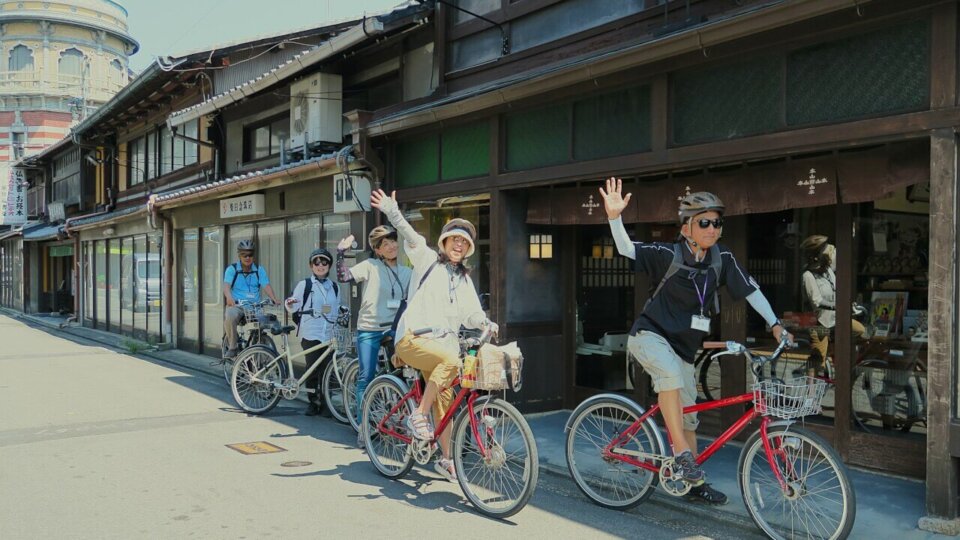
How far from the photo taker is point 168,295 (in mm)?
18219

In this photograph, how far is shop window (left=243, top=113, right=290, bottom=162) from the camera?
15008mm

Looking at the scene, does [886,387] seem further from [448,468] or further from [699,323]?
[448,468]

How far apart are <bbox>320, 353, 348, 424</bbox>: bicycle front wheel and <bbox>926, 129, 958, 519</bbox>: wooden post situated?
563cm

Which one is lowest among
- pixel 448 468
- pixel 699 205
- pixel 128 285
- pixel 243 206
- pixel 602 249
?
pixel 448 468

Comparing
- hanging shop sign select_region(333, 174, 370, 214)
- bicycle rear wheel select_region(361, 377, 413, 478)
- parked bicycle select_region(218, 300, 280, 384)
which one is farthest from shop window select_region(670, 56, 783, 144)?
parked bicycle select_region(218, 300, 280, 384)

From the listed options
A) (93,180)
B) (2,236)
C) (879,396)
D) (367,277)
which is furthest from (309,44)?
(2,236)

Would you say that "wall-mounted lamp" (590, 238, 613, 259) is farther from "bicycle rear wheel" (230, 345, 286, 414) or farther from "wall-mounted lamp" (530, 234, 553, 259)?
"bicycle rear wheel" (230, 345, 286, 414)

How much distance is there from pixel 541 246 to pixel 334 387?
113 inches

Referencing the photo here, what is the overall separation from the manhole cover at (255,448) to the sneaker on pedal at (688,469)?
3861 millimetres

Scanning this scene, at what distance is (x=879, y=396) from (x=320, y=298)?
5.81 metres

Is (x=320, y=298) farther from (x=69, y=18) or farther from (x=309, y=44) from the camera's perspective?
(x=69, y=18)

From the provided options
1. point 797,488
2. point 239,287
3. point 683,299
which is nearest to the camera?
point 797,488

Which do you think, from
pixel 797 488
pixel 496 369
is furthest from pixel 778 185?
pixel 496 369

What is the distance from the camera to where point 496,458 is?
5168 mm
